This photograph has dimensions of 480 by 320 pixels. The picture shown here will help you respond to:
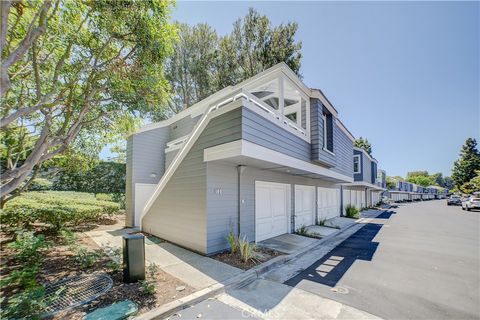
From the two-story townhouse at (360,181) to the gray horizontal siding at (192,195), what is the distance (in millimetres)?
13884

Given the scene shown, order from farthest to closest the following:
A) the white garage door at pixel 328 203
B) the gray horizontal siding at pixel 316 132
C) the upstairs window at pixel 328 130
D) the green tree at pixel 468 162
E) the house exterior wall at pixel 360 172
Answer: the green tree at pixel 468 162
the house exterior wall at pixel 360 172
the white garage door at pixel 328 203
the upstairs window at pixel 328 130
the gray horizontal siding at pixel 316 132

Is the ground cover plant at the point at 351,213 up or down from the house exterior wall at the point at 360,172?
down

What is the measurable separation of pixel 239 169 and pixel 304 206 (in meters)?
5.42

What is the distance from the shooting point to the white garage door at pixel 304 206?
9.91 m

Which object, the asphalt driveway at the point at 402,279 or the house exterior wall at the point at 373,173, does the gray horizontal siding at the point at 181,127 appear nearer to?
the asphalt driveway at the point at 402,279

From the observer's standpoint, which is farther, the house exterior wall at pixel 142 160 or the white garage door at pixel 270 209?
the house exterior wall at pixel 142 160

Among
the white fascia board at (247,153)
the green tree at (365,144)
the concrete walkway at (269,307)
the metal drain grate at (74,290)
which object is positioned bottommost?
the concrete walkway at (269,307)

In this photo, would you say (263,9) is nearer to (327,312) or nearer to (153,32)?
(153,32)

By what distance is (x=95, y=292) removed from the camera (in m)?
3.76

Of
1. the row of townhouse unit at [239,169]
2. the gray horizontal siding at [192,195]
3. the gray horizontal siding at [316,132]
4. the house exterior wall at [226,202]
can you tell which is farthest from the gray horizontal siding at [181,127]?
the gray horizontal siding at [316,132]

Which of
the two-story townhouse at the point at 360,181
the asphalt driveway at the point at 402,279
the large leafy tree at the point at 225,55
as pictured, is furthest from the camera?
the two-story townhouse at the point at 360,181

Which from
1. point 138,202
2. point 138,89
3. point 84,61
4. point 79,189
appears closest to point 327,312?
point 138,89

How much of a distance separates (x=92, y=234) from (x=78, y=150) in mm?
3572

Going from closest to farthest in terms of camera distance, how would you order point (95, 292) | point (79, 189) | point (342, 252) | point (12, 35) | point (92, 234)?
1. point (95, 292)
2. point (12, 35)
3. point (342, 252)
4. point (92, 234)
5. point (79, 189)
